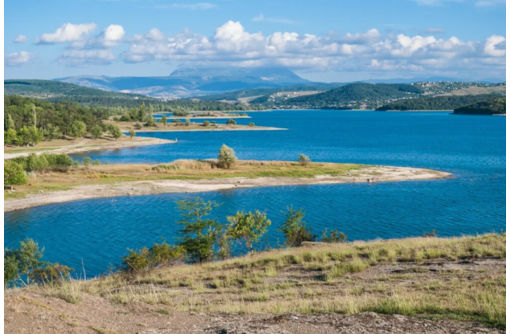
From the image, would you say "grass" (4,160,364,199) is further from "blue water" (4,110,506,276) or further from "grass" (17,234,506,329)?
"grass" (17,234,506,329)

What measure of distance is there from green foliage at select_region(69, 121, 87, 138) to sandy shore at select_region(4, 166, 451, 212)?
71694 millimetres

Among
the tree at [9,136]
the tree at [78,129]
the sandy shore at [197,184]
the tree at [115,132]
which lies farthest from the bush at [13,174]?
the tree at [115,132]

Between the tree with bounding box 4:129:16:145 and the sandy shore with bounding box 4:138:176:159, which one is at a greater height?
the tree with bounding box 4:129:16:145

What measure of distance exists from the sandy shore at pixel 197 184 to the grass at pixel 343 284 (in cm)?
3641

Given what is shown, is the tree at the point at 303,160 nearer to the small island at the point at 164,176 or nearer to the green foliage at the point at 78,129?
the small island at the point at 164,176

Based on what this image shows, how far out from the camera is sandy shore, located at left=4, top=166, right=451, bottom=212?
57.0 metres

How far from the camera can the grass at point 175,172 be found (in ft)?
217

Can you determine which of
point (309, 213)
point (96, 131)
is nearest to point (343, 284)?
point (309, 213)

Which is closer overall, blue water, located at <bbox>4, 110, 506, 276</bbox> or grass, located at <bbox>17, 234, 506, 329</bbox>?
grass, located at <bbox>17, 234, 506, 329</bbox>

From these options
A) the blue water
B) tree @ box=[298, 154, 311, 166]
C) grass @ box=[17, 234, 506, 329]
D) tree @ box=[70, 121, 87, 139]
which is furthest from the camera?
tree @ box=[70, 121, 87, 139]

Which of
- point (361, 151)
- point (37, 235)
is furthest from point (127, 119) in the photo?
point (37, 235)

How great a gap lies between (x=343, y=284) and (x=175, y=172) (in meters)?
57.5

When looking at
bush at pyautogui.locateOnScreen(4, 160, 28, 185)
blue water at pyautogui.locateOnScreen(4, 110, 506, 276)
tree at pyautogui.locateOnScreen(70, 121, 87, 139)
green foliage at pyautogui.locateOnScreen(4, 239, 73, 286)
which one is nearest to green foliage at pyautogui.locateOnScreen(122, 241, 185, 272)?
green foliage at pyautogui.locateOnScreen(4, 239, 73, 286)

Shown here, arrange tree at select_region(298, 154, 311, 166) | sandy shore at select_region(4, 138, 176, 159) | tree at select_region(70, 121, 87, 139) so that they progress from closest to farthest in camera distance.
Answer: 1. tree at select_region(298, 154, 311, 166)
2. sandy shore at select_region(4, 138, 176, 159)
3. tree at select_region(70, 121, 87, 139)
